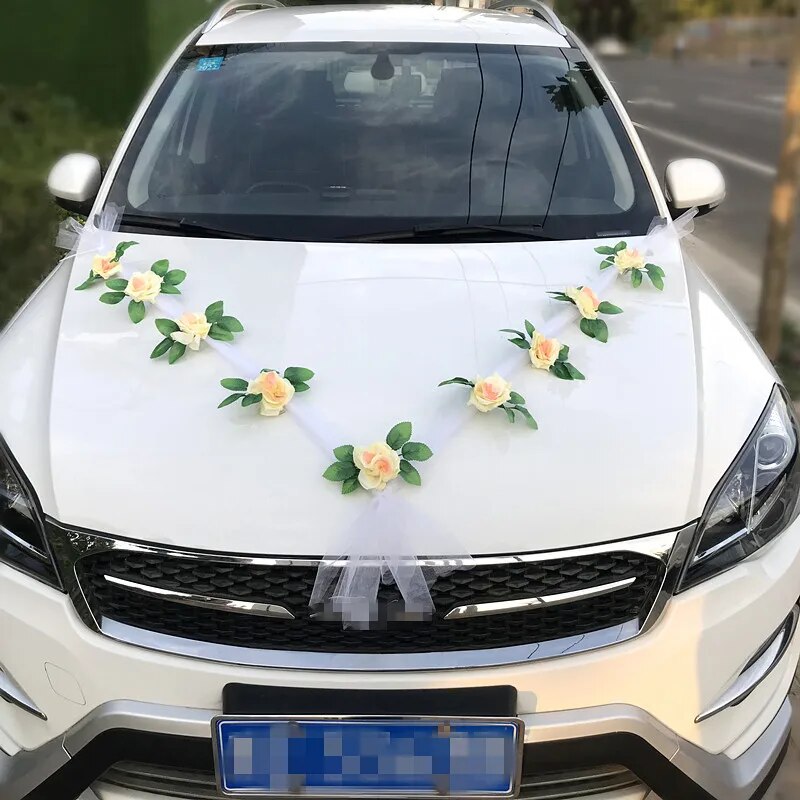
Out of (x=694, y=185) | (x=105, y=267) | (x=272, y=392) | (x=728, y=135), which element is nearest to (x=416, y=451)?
(x=272, y=392)

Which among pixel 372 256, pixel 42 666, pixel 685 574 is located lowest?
pixel 42 666

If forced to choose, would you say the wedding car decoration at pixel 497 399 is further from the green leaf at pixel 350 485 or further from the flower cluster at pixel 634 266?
the flower cluster at pixel 634 266

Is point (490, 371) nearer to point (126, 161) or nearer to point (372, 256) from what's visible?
point (372, 256)

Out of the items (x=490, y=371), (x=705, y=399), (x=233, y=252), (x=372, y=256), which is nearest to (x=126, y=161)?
(x=233, y=252)

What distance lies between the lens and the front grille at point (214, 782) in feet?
5.34

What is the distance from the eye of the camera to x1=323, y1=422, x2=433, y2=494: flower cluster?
158 cm

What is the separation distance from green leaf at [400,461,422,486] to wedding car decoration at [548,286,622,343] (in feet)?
1.94

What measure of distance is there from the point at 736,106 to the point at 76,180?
18.5 metres

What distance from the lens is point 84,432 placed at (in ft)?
5.62

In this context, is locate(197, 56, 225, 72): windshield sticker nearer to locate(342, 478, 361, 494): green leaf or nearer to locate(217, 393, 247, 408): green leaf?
locate(217, 393, 247, 408): green leaf

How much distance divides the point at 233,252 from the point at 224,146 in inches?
21.8

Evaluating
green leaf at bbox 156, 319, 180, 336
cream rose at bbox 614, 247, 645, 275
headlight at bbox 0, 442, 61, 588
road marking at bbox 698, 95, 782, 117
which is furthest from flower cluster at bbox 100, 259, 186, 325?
road marking at bbox 698, 95, 782, 117

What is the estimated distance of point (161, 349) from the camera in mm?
1926

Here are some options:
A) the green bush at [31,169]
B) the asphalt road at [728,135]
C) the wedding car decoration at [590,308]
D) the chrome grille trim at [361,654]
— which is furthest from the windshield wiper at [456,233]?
the green bush at [31,169]
